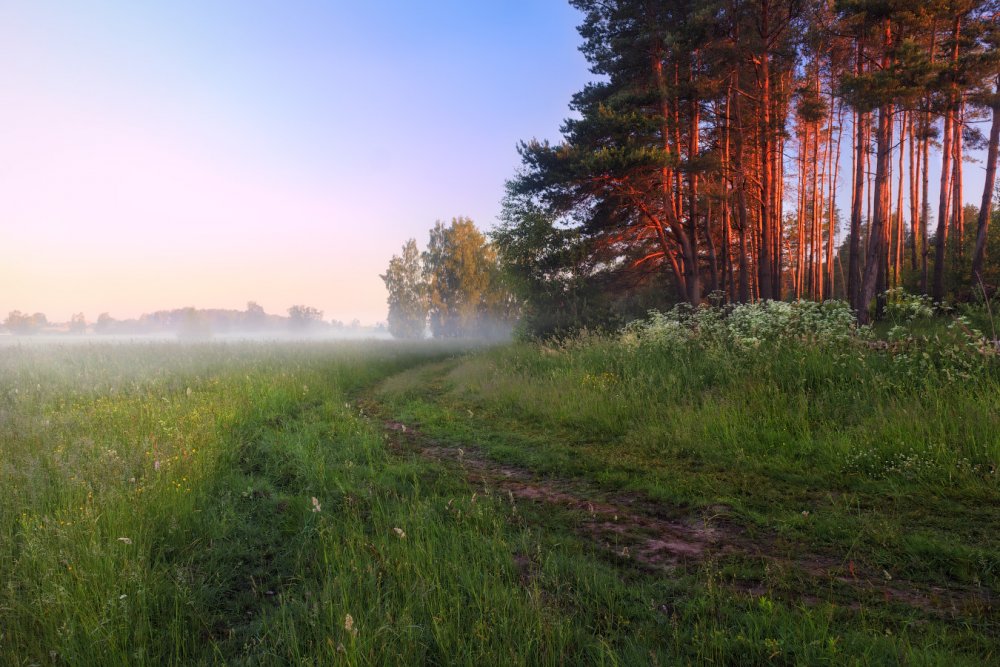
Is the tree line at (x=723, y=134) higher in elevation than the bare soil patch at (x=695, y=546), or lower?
higher

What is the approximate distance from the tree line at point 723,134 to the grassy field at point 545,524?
26.6 feet

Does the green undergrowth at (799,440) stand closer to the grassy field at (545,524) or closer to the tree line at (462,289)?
the grassy field at (545,524)

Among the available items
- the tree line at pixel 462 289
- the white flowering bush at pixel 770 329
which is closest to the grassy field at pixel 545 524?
the white flowering bush at pixel 770 329

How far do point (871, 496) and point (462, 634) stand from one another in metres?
3.96

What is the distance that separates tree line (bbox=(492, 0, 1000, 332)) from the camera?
13.0 metres

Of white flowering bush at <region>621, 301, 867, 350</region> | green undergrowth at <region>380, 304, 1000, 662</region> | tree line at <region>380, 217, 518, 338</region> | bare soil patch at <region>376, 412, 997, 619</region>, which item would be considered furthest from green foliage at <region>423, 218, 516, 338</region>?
bare soil patch at <region>376, 412, 997, 619</region>

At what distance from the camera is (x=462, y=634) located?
2072mm

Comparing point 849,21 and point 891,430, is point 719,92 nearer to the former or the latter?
point 849,21

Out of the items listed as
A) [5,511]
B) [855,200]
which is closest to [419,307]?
[855,200]

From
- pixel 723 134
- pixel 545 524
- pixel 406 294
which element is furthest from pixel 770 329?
pixel 406 294

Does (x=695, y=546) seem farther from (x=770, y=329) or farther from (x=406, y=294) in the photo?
(x=406, y=294)

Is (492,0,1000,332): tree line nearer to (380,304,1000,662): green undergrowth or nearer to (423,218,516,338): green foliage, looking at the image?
(380,304,1000,662): green undergrowth

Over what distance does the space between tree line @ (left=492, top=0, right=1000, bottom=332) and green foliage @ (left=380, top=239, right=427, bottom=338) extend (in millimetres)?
29604

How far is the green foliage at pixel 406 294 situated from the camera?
49438 mm
